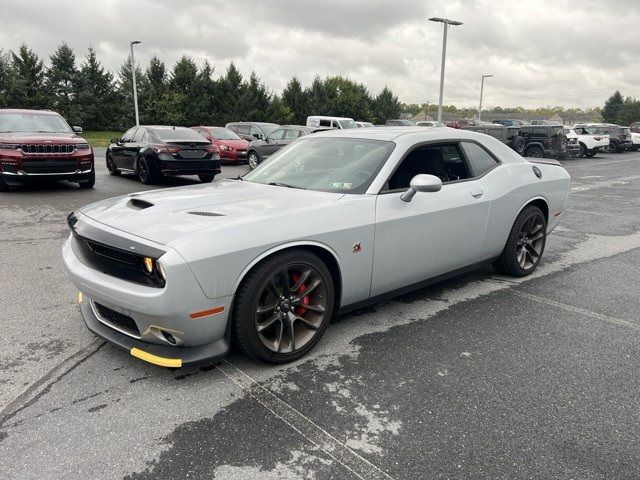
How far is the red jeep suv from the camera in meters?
9.24

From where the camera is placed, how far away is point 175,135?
11.9m

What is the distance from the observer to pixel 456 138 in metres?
4.38

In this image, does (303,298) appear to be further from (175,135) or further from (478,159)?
(175,135)

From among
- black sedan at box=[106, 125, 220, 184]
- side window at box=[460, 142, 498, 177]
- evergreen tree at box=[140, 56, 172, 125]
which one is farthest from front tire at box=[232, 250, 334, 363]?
evergreen tree at box=[140, 56, 172, 125]

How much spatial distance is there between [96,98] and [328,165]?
4644cm

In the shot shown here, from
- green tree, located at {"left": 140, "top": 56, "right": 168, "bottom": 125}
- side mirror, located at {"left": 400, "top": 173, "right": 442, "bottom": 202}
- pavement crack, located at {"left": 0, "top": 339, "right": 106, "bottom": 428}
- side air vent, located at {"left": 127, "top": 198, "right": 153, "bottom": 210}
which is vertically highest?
green tree, located at {"left": 140, "top": 56, "right": 168, "bottom": 125}

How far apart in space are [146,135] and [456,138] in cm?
953

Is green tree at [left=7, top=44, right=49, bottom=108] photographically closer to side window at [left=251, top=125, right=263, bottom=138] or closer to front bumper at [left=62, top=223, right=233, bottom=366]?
side window at [left=251, top=125, right=263, bottom=138]

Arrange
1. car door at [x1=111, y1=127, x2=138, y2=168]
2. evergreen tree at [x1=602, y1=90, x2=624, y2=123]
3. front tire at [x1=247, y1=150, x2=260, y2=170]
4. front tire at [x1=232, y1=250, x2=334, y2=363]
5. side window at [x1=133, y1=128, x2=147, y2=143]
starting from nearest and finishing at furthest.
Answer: front tire at [x1=232, y1=250, x2=334, y2=363] < side window at [x1=133, y1=128, x2=147, y2=143] < car door at [x1=111, y1=127, x2=138, y2=168] < front tire at [x1=247, y1=150, x2=260, y2=170] < evergreen tree at [x1=602, y1=90, x2=624, y2=123]

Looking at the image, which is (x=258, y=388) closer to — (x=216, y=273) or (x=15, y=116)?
(x=216, y=273)

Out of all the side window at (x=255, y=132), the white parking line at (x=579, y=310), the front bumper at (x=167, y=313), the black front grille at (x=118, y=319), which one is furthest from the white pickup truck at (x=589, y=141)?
the black front grille at (x=118, y=319)

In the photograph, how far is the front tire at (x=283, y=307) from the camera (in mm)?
2857

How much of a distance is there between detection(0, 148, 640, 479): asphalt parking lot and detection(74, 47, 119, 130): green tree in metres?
44.9

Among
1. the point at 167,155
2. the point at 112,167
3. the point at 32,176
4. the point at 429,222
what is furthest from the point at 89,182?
the point at 429,222
